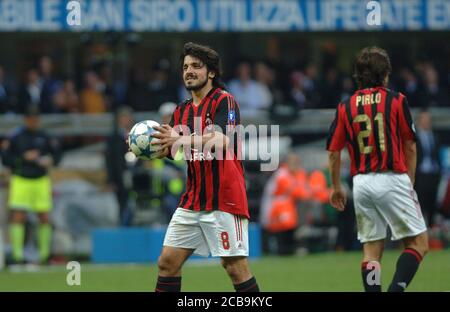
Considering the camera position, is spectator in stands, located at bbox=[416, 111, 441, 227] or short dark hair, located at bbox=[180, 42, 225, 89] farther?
spectator in stands, located at bbox=[416, 111, 441, 227]

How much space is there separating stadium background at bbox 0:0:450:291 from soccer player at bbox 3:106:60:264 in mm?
758

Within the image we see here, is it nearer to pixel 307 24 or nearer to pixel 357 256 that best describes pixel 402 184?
pixel 357 256

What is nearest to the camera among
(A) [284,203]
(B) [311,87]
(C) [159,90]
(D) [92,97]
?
(A) [284,203]

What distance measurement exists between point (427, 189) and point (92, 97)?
20.8 ft

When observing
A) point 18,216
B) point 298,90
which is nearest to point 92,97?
point 298,90

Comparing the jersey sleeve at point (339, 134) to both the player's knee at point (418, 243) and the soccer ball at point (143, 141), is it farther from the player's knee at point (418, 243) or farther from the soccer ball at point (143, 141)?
the soccer ball at point (143, 141)

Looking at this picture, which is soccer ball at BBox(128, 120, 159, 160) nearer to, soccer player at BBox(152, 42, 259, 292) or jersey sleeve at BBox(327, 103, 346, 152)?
soccer player at BBox(152, 42, 259, 292)

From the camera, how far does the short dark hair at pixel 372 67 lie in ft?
32.7

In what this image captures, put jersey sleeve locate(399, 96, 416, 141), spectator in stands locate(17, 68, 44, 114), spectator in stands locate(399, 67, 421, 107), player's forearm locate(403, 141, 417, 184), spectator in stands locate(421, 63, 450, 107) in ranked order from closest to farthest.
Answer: jersey sleeve locate(399, 96, 416, 141) < player's forearm locate(403, 141, 417, 184) < spectator in stands locate(17, 68, 44, 114) < spectator in stands locate(421, 63, 450, 107) < spectator in stands locate(399, 67, 421, 107)

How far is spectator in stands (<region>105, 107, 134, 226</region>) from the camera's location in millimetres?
18938

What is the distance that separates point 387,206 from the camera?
993cm

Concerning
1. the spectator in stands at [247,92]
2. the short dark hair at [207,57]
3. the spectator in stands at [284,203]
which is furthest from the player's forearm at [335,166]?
the spectator in stands at [247,92]

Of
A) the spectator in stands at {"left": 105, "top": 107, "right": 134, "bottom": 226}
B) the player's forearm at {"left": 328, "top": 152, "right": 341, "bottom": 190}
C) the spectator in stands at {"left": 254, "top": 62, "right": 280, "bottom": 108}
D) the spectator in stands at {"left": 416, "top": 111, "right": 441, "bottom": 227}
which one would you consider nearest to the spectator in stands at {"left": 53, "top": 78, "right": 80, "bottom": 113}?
the spectator in stands at {"left": 105, "top": 107, "right": 134, "bottom": 226}

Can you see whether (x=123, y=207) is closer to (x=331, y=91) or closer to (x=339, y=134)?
(x=331, y=91)
